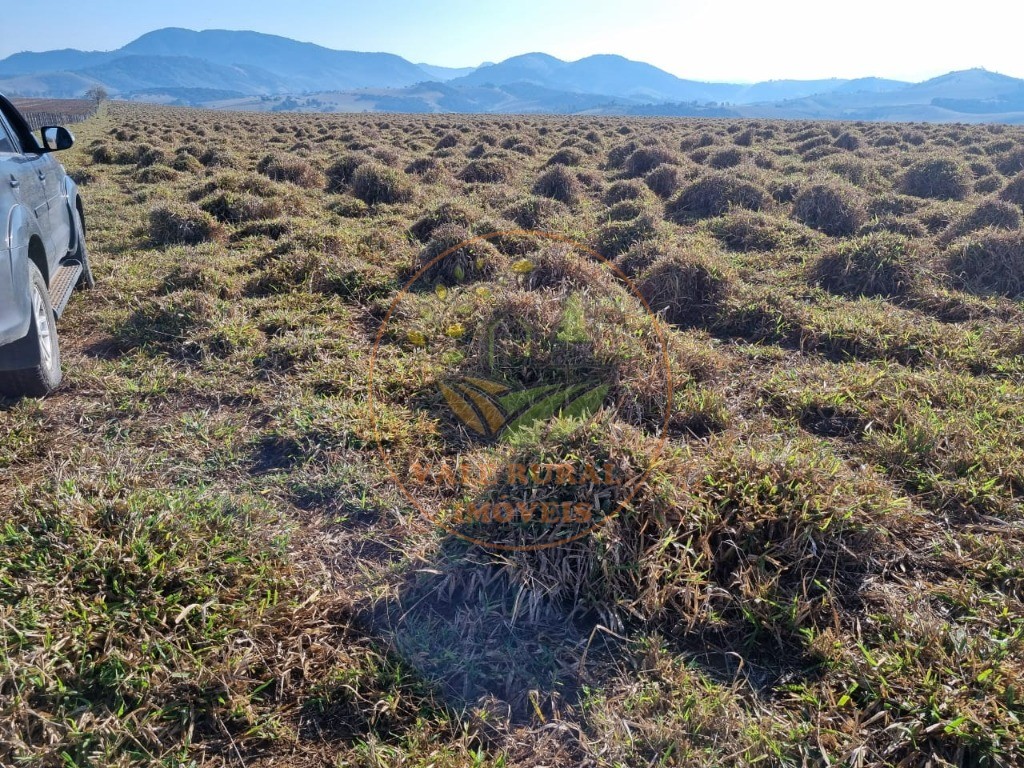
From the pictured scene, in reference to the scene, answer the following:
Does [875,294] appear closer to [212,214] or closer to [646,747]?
[646,747]

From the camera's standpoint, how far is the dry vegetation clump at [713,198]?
29.4 ft

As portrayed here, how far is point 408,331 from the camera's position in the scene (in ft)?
15.7

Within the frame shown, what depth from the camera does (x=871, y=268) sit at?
19.2 feet

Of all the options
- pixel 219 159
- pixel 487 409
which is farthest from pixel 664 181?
pixel 219 159

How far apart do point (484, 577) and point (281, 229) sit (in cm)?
680

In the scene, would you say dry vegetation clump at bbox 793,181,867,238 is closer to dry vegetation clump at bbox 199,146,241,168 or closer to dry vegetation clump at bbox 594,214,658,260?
dry vegetation clump at bbox 594,214,658,260

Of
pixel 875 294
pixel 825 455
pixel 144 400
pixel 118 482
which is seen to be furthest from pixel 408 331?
pixel 875 294

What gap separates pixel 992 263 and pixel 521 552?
628 centimetres

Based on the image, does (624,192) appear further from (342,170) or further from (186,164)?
(186,164)

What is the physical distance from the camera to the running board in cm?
401

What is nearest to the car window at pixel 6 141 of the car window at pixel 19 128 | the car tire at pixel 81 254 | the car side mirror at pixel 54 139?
the car window at pixel 19 128

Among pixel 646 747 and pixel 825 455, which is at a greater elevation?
pixel 825 455
